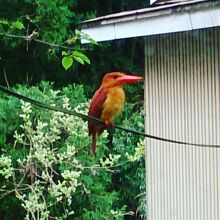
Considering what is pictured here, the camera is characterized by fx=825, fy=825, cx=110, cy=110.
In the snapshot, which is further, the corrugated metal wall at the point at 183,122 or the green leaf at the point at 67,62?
the corrugated metal wall at the point at 183,122

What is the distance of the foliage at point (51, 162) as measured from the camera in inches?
168

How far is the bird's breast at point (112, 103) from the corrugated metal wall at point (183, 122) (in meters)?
0.90

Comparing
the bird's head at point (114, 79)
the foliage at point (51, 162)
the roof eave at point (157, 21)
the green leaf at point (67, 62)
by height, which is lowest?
the foliage at point (51, 162)

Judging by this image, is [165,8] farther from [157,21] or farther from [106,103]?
[106,103]

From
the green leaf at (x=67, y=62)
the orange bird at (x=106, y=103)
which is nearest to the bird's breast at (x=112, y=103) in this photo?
the orange bird at (x=106, y=103)

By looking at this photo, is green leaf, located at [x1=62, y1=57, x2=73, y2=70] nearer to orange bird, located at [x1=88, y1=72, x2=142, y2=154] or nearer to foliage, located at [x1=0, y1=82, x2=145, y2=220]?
orange bird, located at [x1=88, y1=72, x2=142, y2=154]

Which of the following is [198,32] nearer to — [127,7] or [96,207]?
[96,207]

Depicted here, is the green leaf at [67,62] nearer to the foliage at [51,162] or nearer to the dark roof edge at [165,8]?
the dark roof edge at [165,8]

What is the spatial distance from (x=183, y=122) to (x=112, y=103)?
1.08m

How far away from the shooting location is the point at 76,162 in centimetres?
438

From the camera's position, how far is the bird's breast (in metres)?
2.45

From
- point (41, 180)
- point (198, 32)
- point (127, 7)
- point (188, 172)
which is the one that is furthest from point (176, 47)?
point (127, 7)

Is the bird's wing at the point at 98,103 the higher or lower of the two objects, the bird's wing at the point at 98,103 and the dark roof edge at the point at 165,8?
the lower

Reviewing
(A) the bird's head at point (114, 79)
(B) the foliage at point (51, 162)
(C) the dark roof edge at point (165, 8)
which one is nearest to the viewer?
(A) the bird's head at point (114, 79)
